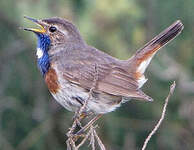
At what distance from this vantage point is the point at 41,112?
9.52 metres

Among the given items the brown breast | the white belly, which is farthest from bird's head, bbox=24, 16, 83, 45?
the white belly

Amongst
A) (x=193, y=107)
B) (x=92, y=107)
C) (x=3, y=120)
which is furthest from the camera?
(x=3, y=120)

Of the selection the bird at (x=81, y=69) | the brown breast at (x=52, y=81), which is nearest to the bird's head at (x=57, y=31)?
the bird at (x=81, y=69)

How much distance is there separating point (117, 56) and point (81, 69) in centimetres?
170

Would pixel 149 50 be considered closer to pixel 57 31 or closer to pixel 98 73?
pixel 98 73

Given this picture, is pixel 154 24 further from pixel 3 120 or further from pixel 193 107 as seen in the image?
pixel 3 120

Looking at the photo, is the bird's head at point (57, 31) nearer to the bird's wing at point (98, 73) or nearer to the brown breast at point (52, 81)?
the bird's wing at point (98, 73)

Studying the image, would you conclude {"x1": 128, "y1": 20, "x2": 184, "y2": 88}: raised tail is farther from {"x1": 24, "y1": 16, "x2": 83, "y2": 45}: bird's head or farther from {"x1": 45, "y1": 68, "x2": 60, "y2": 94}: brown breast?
{"x1": 45, "y1": 68, "x2": 60, "y2": 94}: brown breast

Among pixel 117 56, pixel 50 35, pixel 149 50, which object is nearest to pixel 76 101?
pixel 50 35

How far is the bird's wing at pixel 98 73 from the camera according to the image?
725 centimetres

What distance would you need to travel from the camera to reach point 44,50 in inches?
298

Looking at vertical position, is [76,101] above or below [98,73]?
below

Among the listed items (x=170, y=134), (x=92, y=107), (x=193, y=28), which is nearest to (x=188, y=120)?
(x=170, y=134)

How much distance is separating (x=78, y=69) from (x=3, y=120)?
8.28 ft
